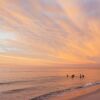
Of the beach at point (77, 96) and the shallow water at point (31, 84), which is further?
the shallow water at point (31, 84)

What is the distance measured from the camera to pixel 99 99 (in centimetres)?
1922

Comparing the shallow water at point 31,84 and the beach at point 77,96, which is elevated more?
the shallow water at point 31,84

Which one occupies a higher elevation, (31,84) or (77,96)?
(31,84)

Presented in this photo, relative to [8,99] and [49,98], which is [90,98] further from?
[8,99]

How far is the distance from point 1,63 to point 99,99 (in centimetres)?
8702

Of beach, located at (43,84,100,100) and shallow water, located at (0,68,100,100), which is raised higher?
shallow water, located at (0,68,100,100)

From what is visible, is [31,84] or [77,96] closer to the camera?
[77,96]

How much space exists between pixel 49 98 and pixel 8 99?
3.70 meters

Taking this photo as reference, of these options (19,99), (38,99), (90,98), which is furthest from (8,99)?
(90,98)

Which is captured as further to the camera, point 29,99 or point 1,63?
point 1,63

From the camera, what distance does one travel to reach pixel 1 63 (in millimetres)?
102000

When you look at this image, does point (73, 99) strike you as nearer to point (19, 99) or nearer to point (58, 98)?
point (58, 98)

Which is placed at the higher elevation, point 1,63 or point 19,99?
point 1,63

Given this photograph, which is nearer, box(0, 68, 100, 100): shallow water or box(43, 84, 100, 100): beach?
box(43, 84, 100, 100): beach
